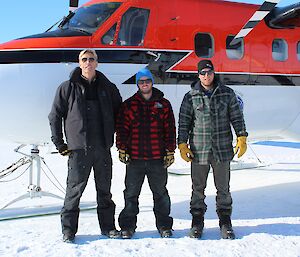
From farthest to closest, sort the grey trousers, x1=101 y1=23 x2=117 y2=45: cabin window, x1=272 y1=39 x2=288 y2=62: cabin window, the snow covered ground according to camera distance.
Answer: x1=272 y1=39 x2=288 y2=62: cabin window
x1=101 y1=23 x2=117 y2=45: cabin window
the grey trousers
the snow covered ground

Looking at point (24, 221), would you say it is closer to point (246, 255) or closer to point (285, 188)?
point (246, 255)

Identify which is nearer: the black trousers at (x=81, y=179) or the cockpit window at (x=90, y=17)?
the black trousers at (x=81, y=179)

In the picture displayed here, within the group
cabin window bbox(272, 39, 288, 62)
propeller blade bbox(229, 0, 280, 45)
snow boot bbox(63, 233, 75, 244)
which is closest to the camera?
snow boot bbox(63, 233, 75, 244)

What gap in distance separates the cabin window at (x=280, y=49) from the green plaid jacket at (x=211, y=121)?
2.46 metres

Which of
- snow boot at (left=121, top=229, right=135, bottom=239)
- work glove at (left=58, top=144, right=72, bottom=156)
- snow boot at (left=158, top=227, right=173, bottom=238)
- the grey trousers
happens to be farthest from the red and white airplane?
snow boot at (left=158, top=227, right=173, bottom=238)

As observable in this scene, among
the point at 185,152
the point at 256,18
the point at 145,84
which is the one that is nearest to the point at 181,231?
the point at 185,152

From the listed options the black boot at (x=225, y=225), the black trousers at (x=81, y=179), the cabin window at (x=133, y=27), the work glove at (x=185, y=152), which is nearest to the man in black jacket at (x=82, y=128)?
the black trousers at (x=81, y=179)

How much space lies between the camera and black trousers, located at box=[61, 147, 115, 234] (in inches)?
160

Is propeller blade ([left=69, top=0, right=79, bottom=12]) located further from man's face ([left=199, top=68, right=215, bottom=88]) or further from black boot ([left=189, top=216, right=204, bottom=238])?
black boot ([left=189, top=216, right=204, bottom=238])

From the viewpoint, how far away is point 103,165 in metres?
4.21

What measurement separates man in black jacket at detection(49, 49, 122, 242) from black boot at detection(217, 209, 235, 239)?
3.82 feet

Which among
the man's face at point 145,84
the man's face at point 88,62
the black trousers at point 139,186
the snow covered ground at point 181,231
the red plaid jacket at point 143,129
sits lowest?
the snow covered ground at point 181,231

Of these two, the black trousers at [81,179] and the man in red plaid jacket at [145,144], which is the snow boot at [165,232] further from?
the black trousers at [81,179]

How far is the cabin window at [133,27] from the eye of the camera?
5.36 m
